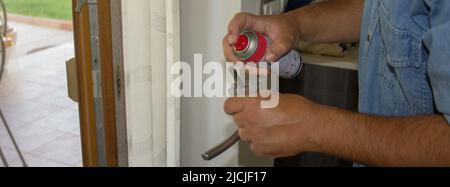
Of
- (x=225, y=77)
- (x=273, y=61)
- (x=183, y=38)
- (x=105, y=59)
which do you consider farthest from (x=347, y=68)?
(x=105, y=59)

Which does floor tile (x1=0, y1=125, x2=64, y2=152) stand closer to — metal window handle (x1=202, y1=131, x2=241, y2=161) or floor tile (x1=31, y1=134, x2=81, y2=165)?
floor tile (x1=31, y1=134, x2=81, y2=165)

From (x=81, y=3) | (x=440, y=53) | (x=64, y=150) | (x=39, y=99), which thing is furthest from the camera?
(x=64, y=150)

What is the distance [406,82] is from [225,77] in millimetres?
646

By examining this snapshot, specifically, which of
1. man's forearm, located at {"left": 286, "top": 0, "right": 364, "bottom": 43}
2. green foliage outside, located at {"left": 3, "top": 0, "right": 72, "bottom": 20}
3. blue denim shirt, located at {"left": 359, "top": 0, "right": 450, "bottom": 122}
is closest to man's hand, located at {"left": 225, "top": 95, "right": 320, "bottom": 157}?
blue denim shirt, located at {"left": 359, "top": 0, "right": 450, "bottom": 122}

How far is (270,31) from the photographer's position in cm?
96

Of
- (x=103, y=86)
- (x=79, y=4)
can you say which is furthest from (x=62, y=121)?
(x=79, y=4)

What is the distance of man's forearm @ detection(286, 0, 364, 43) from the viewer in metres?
1.04

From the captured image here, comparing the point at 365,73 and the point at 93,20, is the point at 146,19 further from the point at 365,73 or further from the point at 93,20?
the point at 365,73

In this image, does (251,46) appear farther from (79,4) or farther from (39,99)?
(39,99)

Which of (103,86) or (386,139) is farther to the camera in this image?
(103,86)

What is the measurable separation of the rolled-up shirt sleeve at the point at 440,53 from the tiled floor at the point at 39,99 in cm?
74

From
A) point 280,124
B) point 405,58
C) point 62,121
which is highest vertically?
point 405,58

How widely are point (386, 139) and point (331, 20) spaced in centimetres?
40

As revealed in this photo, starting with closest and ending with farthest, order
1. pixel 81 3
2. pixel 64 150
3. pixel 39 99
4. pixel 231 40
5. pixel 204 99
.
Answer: pixel 231 40 → pixel 81 3 → pixel 39 99 → pixel 64 150 → pixel 204 99
